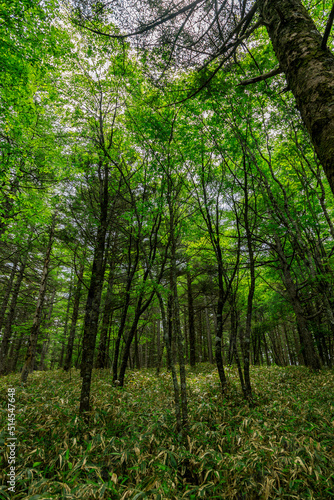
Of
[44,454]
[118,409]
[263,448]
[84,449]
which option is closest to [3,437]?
[44,454]

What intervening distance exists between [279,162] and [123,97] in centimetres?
629

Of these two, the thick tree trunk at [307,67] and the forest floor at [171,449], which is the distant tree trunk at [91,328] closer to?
the forest floor at [171,449]

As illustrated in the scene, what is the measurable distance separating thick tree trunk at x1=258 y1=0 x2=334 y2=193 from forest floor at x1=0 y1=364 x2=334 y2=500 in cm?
426

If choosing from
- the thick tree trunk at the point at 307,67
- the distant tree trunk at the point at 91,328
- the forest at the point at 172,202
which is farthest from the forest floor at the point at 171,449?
the thick tree trunk at the point at 307,67

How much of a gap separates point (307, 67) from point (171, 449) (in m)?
5.70

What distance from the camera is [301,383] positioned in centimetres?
751

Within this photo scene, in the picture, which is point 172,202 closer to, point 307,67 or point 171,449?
point 307,67

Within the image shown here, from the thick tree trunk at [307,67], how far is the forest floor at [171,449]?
14.0 feet

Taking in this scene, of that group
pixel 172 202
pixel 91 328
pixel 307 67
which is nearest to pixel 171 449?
pixel 91 328

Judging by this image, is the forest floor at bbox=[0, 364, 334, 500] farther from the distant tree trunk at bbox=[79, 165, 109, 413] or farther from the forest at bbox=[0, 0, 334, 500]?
the distant tree trunk at bbox=[79, 165, 109, 413]

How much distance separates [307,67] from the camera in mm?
1757

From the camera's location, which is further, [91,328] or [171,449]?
[91,328]

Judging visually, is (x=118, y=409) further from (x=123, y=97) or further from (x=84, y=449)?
(x=123, y=97)

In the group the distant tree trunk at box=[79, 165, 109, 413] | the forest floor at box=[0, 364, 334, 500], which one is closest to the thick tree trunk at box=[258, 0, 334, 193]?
the forest floor at box=[0, 364, 334, 500]
